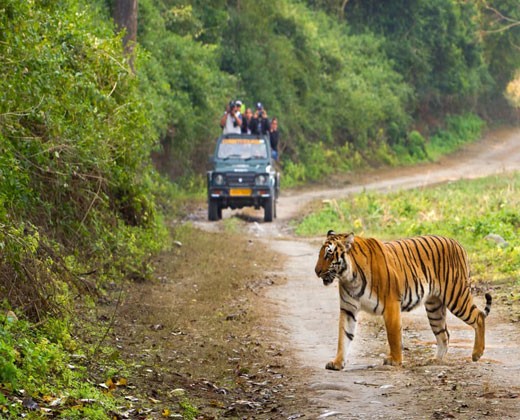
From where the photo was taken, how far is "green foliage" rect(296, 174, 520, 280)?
18.2 meters

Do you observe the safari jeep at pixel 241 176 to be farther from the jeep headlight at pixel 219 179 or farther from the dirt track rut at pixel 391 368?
the dirt track rut at pixel 391 368

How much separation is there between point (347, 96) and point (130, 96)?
1189 inches

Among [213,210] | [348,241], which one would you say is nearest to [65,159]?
[348,241]

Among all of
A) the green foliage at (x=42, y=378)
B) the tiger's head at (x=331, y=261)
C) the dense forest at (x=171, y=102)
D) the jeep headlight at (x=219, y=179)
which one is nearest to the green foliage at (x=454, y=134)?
the dense forest at (x=171, y=102)

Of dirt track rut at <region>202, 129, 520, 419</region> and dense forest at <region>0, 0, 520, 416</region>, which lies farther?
dense forest at <region>0, 0, 520, 416</region>

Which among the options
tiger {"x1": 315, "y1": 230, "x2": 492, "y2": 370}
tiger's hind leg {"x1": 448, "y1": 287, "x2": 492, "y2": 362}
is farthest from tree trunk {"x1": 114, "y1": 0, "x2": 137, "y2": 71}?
tiger's hind leg {"x1": 448, "y1": 287, "x2": 492, "y2": 362}

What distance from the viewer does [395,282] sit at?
33.7 ft

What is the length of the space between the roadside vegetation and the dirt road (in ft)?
6.27

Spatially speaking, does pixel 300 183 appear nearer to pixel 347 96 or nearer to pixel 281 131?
pixel 281 131

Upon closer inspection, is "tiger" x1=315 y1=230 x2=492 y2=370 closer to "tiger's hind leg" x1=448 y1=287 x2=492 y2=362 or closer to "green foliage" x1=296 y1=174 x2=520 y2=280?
"tiger's hind leg" x1=448 y1=287 x2=492 y2=362

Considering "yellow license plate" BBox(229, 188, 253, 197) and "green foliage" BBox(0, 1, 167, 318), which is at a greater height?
"green foliage" BBox(0, 1, 167, 318)

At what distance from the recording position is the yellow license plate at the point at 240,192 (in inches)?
1091

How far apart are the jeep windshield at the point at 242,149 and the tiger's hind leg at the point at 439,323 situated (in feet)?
56.8

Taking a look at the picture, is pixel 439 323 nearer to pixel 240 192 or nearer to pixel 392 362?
pixel 392 362
